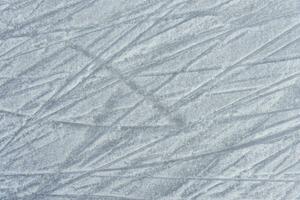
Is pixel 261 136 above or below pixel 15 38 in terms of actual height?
below

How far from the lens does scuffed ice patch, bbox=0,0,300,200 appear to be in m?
0.69

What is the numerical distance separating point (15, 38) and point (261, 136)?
447 mm

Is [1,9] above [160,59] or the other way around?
above

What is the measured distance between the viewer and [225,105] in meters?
0.70

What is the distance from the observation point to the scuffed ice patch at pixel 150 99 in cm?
69

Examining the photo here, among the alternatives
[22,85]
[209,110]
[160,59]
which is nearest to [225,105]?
[209,110]

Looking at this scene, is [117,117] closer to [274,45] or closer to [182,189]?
[182,189]

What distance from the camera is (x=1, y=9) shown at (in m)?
0.74

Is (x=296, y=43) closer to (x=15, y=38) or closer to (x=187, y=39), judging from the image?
(x=187, y=39)

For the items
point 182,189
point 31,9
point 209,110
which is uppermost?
point 31,9

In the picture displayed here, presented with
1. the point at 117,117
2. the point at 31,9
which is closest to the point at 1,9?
the point at 31,9

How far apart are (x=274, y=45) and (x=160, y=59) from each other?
0.19 metres

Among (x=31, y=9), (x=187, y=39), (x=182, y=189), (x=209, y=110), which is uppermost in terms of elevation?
(x=31, y=9)

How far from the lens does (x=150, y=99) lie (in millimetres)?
709
